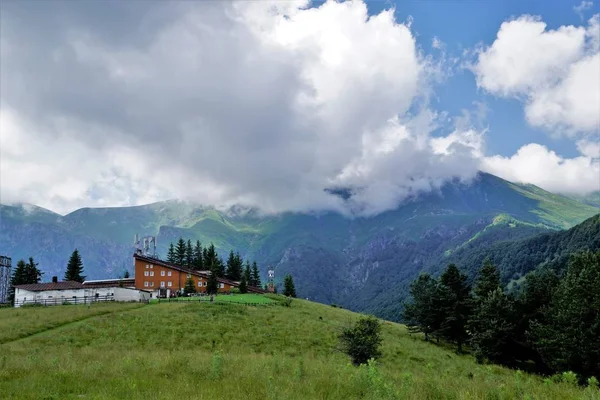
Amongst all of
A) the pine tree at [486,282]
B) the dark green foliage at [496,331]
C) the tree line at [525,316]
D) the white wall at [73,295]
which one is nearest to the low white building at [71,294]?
the white wall at [73,295]

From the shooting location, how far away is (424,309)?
6438cm

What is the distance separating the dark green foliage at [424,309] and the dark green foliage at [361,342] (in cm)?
3641

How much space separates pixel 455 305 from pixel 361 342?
38.0 meters

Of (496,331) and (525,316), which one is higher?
(525,316)

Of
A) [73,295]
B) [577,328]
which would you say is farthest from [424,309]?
[73,295]

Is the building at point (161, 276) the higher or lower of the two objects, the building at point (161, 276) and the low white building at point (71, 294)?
the higher

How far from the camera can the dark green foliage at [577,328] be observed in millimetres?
37781

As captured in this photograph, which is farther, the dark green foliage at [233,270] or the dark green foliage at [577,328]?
the dark green foliage at [233,270]

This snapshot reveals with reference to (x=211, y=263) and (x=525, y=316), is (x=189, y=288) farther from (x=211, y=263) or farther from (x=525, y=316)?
(x=525, y=316)

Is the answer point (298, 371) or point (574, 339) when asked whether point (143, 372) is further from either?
point (574, 339)

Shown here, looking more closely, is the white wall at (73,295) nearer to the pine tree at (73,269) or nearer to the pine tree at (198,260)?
the pine tree at (73,269)

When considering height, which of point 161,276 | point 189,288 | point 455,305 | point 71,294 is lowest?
point 455,305

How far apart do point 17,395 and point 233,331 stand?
32.0m

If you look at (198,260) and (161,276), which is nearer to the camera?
(161,276)
